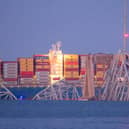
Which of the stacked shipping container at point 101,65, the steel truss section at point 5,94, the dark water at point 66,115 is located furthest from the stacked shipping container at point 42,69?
the dark water at point 66,115

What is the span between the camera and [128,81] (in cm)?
6147

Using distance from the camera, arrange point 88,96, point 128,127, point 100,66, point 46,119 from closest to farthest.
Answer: point 128,127 → point 46,119 → point 88,96 → point 100,66

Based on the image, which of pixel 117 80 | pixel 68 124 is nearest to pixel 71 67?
pixel 117 80

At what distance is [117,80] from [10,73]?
18.9 m

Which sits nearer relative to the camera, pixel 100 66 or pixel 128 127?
pixel 128 127

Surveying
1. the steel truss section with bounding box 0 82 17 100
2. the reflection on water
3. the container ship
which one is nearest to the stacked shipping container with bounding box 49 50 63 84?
the container ship

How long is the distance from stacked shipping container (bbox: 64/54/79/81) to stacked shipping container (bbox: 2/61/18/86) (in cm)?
695

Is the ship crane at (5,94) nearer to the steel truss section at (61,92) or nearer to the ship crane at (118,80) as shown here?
the steel truss section at (61,92)

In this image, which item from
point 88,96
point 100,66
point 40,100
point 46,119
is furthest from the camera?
point 100,66

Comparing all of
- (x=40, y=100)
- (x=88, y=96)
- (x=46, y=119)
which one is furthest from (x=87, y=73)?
(x=46, y=119)

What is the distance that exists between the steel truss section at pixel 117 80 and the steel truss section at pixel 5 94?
13.2 m

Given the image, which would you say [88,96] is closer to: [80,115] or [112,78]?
[112,78]

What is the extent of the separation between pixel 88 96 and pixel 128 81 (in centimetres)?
550

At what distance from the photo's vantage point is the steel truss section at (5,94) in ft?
226
